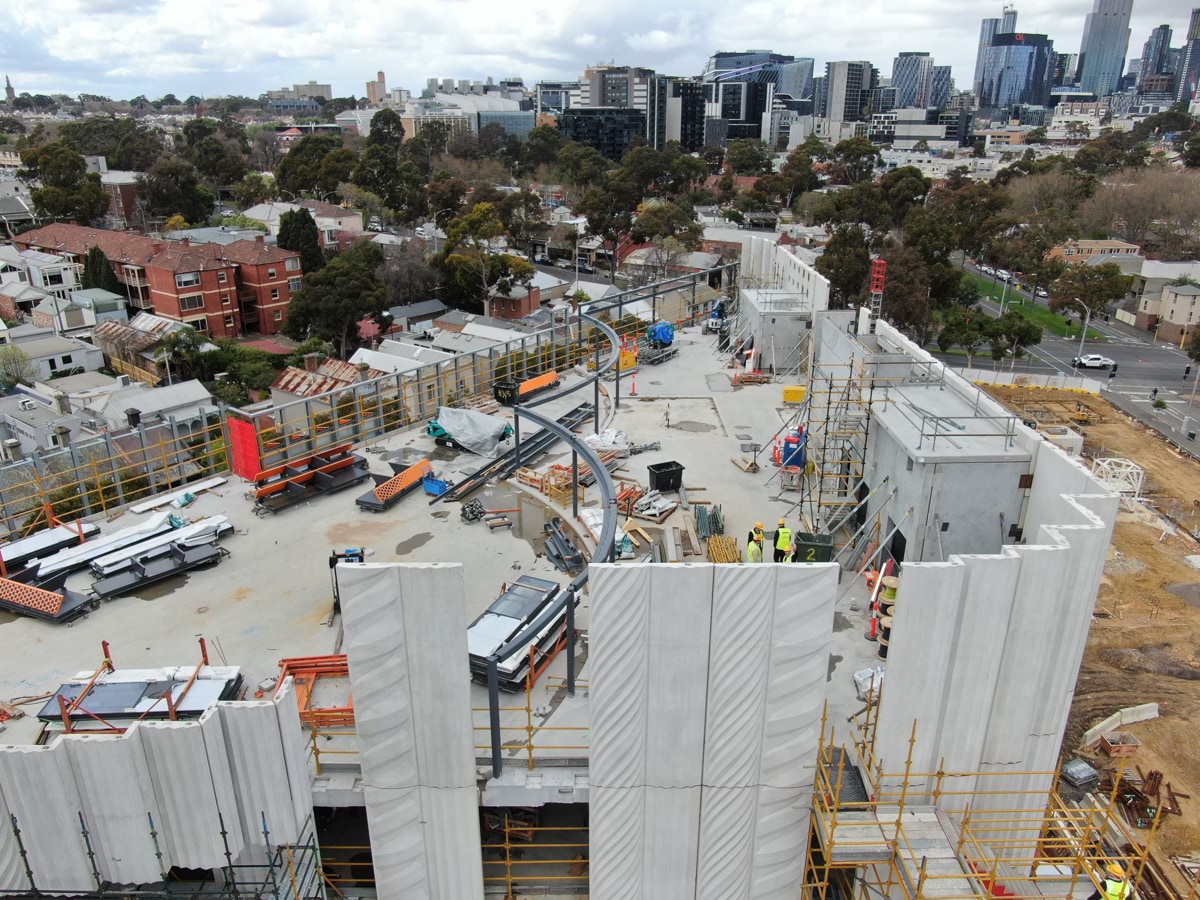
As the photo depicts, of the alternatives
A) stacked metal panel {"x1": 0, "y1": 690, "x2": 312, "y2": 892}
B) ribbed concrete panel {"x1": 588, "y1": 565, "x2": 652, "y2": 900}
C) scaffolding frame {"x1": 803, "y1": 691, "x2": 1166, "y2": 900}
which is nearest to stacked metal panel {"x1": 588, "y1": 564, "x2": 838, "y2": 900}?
ribbed concrete panel {"x1": 588, "y1": 565, "x2": 652, "y2": 900}

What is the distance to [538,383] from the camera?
24609 millimetres

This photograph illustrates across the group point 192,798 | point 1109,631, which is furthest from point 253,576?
point 1109,631

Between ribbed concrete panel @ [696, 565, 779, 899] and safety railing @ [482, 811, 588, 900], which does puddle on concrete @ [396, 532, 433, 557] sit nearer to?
safety railing @ [482, 811, 588, 900]

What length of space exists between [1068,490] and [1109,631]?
1627cm

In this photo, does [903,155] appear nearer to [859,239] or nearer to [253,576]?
[859,239]

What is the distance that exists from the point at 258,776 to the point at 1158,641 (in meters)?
25.8

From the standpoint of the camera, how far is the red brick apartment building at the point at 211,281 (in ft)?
198

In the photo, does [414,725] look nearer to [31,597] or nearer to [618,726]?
[618,726]

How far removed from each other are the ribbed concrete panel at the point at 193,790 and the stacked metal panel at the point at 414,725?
160cm

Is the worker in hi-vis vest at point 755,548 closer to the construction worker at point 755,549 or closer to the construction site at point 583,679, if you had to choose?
the construction worker at point 755,549

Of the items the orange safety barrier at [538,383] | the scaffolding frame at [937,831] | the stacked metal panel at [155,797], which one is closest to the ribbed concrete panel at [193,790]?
the stacked metal panel at [155,797]

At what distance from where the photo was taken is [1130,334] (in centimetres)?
6384

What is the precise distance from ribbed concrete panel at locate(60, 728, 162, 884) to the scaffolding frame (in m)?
8.09

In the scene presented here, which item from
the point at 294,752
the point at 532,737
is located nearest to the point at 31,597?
the point at 294,752
